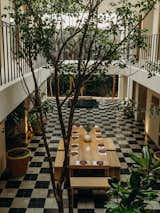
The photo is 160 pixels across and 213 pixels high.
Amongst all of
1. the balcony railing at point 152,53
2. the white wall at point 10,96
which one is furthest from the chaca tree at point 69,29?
the balcony railing at point 152,53

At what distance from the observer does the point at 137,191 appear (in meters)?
2.91

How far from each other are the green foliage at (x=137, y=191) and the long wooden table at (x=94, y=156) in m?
3.72

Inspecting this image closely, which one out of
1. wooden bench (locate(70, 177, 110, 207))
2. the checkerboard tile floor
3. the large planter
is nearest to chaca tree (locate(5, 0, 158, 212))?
the checkerboard tile floor

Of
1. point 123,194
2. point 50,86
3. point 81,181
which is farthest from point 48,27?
point 50,86

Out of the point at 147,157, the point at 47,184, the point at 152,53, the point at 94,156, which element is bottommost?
the point at 47,184

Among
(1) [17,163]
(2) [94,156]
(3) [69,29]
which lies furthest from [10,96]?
(2) [94,156]

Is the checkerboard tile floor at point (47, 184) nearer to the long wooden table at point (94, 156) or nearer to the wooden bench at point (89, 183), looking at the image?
the wooden bench at point (89, 183)

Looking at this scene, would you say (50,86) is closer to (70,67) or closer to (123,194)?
(70,67)

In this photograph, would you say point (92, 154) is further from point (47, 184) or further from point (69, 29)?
point (69, 29)

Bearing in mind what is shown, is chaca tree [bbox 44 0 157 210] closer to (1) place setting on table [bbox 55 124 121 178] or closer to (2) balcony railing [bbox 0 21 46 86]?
(2) balcony railing [bbox 0 21 46 86]

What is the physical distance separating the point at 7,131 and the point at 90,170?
2.58 m

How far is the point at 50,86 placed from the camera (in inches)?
710

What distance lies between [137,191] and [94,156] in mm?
4556

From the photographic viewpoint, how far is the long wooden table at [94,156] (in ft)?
22.8
